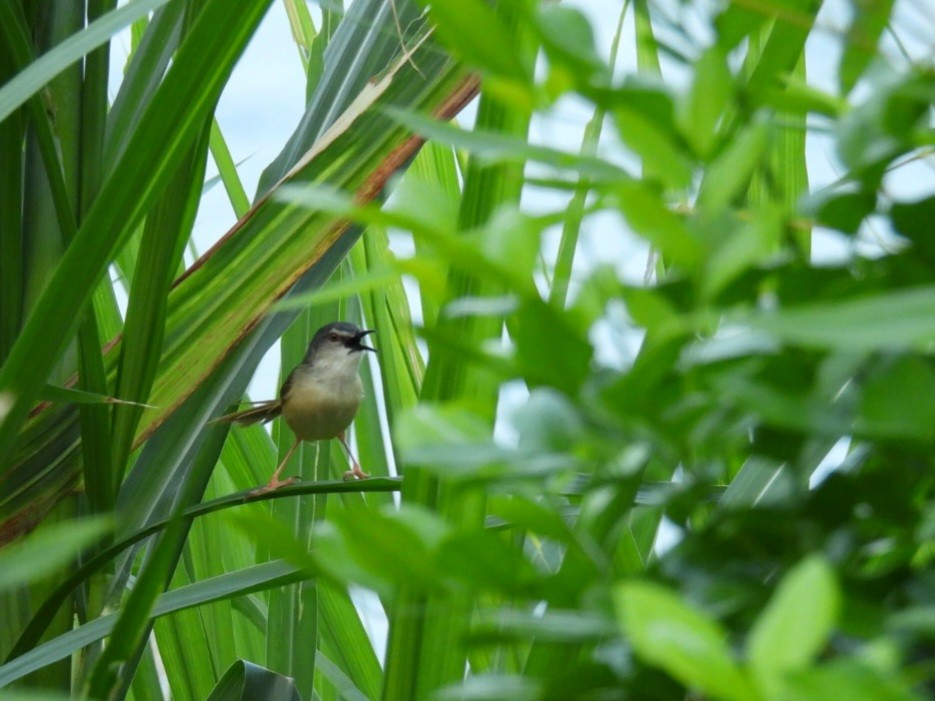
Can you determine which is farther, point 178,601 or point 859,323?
point 178,601

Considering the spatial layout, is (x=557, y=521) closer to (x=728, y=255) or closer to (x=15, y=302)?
(x=728, y=255)

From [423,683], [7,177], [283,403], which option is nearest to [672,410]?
[423,683]

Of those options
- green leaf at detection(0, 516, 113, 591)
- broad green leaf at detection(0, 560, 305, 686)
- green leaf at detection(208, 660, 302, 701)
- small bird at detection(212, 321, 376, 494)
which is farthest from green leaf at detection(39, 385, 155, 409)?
green leaf at detection(0, 516, 113, 591)

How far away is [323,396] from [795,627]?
171 cm

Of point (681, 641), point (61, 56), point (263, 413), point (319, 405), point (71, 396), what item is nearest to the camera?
point (681, 641)

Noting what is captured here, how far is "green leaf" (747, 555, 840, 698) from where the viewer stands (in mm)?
189

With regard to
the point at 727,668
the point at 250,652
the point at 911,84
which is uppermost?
the point at 250,652

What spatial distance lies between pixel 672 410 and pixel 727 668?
0.08 meters

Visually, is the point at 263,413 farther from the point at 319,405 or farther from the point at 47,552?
the point at 47,552

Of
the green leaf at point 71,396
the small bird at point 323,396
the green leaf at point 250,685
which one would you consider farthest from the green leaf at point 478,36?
the small bird at point 323,396

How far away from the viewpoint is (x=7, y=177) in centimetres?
97

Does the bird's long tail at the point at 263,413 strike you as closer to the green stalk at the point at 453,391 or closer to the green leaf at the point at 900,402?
the green stalk at the point at 453,391

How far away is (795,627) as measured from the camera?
19 centimetres

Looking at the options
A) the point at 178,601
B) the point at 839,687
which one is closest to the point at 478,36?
the point at 839,687
